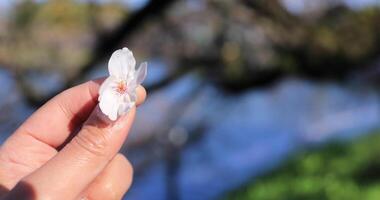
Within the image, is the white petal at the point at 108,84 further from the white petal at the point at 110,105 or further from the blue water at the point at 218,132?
the blue water at the point at 218,132

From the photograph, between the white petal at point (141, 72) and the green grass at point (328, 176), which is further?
the green grass at point (328, 176)

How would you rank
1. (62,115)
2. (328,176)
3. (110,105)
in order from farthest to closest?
(328,176), (62,115), (110,105)

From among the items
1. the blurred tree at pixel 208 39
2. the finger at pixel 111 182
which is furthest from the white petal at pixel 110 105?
the blurred tree at pixel 208 39

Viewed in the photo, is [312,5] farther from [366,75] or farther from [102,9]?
[102,9]

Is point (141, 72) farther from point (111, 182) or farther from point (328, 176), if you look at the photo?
point (328, 176)

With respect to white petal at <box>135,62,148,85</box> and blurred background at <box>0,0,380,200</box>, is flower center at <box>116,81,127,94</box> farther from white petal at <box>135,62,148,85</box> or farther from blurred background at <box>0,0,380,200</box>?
blurred background at <box>0,0,380,200</box>

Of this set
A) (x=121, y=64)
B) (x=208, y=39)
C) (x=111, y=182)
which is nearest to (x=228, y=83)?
(x=208, y=39)

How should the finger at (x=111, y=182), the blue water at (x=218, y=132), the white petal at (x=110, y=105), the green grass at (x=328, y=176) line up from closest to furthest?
the white petal at (x=110, y=105) < the finger at (x=111, y=182) < the green grass at (x=328, y=176) < the blue water at (x=218, y=132)
